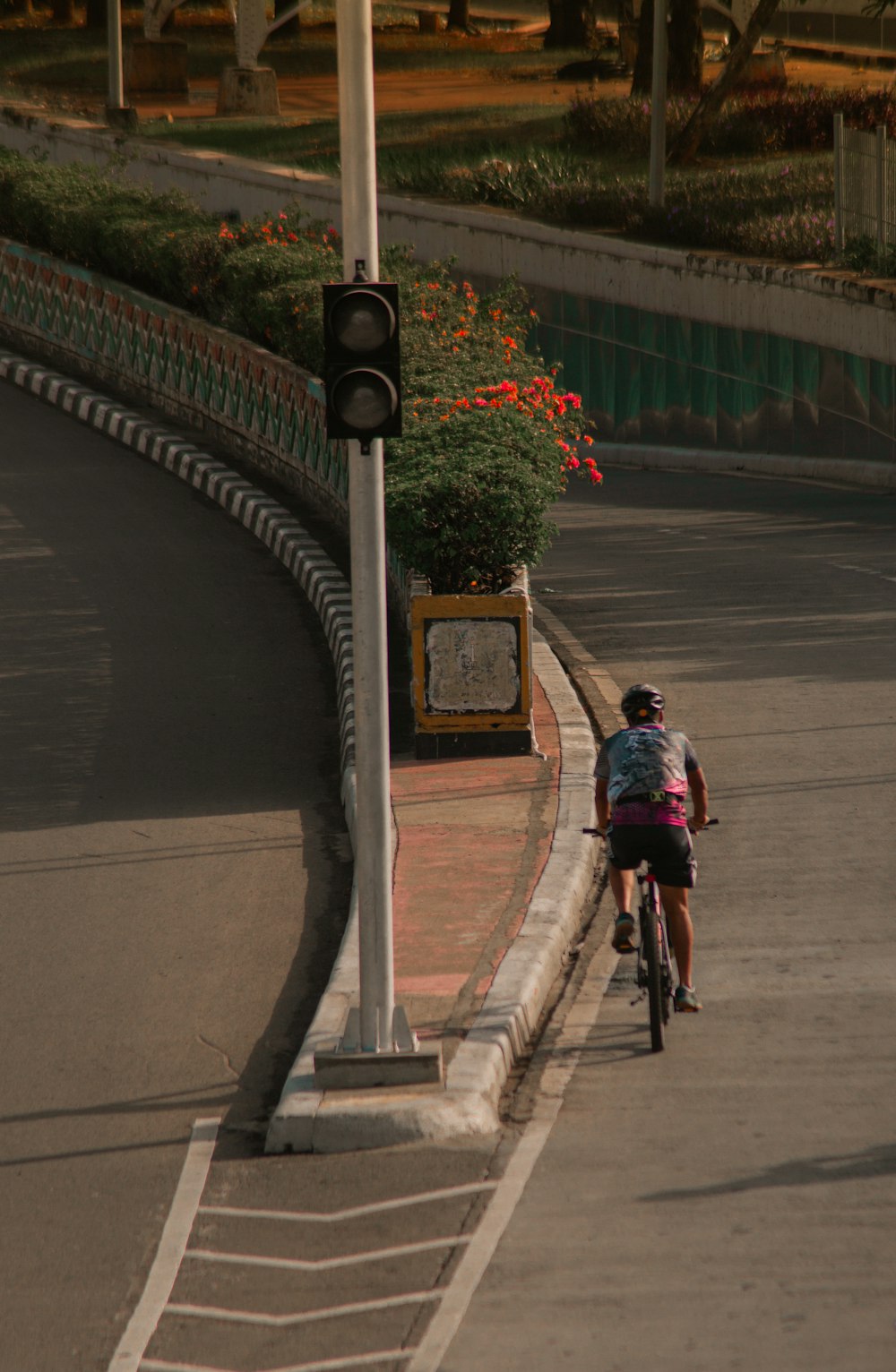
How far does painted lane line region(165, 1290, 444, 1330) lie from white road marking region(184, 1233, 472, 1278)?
286 mm

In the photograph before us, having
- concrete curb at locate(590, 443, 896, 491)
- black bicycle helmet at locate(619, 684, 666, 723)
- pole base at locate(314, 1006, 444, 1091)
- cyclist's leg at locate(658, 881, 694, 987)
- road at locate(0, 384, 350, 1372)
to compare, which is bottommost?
concrete curb at locate(590, 443, 896, 491)

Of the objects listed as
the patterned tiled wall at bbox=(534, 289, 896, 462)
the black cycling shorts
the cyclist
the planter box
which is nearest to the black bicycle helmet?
the cyclist

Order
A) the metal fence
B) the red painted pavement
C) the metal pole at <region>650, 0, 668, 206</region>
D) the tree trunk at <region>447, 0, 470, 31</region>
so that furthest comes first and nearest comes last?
the tree trunk at <region>447, 0, 470, 31</region> < the metal pole at <region>650, 0, 668, 206</region> < the metal fence < the red painted pavement

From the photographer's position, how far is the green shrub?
13.9 m

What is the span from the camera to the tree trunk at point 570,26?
5919 cm

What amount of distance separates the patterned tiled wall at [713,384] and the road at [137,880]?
9910 mm

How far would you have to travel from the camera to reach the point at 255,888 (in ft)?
37.6

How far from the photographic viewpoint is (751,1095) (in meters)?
8.45

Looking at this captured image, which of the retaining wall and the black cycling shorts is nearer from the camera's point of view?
the black cycling shorts

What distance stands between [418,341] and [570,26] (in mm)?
44486

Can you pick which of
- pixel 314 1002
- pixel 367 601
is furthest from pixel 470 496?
pixel 367 601

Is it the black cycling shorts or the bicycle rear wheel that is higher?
the black cycling shorts

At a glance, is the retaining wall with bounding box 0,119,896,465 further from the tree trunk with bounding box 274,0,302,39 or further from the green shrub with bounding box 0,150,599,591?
the tree trunk with bounding box 274,0,302,39

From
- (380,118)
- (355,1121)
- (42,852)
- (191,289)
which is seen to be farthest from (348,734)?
(380,118)
